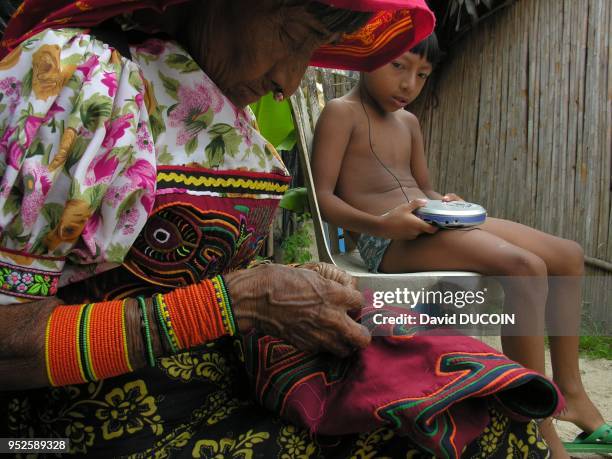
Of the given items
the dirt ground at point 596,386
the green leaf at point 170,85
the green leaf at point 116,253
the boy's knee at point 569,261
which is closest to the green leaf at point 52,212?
the green leaf at point 116,253

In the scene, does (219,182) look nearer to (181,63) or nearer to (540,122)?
(181,63)

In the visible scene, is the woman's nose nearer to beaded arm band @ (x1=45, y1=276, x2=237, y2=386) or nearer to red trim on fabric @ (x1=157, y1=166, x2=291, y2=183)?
red trim on fabric @ (x1=157, y1=166, x2=291, y2=183)

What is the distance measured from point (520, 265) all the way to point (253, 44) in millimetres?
1583

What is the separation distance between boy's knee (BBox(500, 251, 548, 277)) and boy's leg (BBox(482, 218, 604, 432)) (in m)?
0.27

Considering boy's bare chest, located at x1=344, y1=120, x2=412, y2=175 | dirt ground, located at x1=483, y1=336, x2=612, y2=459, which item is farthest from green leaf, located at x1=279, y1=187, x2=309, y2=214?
dirt ground, located at x1=483, y1=336, x2=612, y2=459

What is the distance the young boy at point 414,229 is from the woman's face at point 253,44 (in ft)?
4.39

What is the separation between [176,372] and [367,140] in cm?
204

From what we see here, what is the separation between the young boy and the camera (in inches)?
93.3

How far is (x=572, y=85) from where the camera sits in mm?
3916

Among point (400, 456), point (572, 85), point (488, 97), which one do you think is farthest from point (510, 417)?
point (488, 97)

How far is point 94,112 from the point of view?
0.99m

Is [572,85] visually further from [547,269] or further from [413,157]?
[547,269]

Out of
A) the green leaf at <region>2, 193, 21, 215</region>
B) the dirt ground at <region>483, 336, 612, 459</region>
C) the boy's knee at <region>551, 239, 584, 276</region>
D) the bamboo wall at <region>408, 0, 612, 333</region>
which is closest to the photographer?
the green leaf at <region>2, 193, 21, 215</region>

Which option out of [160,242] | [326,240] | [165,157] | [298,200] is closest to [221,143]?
[165,157]
